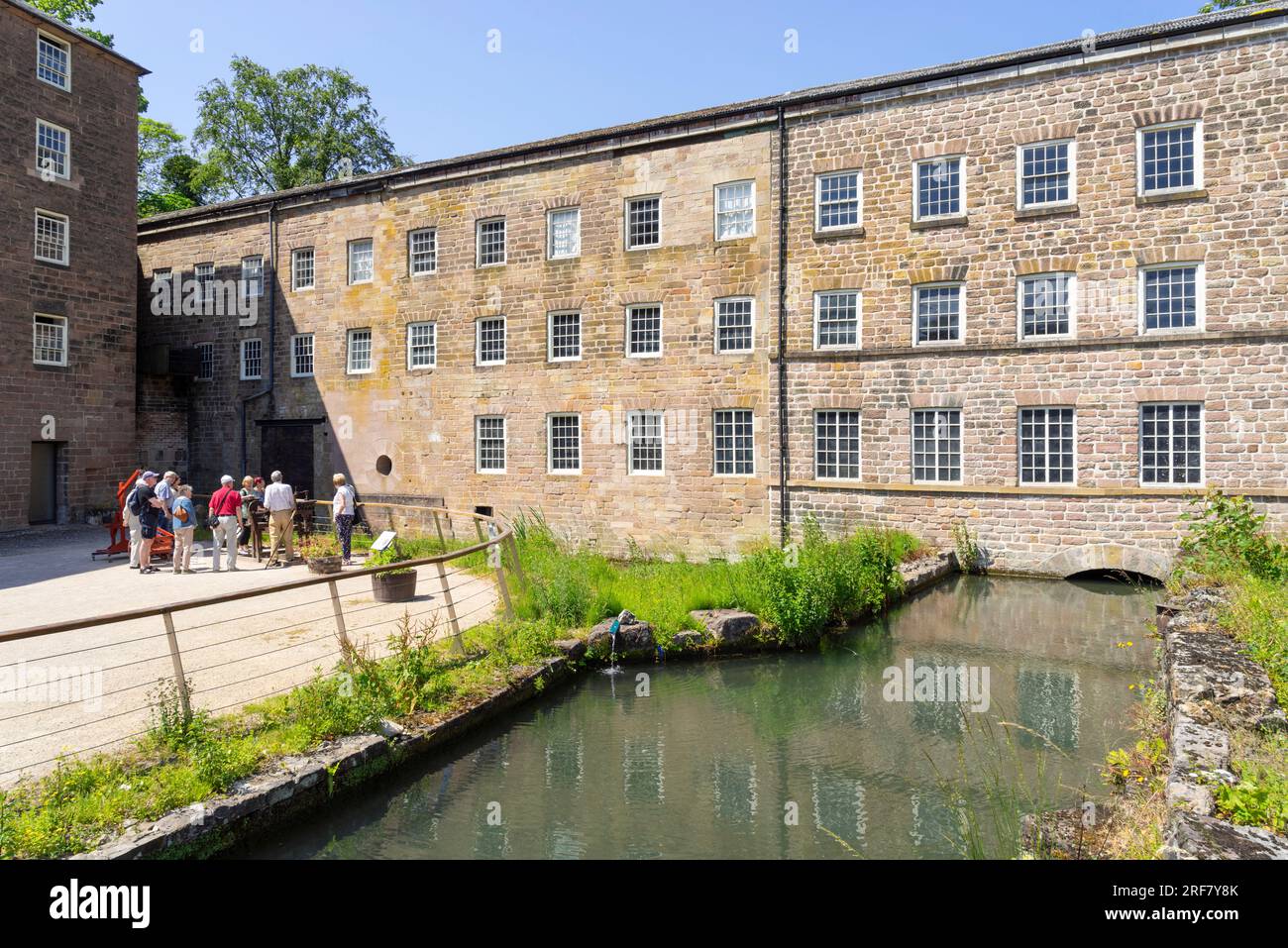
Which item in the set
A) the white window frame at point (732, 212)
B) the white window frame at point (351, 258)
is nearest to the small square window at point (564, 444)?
the white window frame at point (732, 212)

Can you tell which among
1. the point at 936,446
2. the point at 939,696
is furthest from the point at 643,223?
the point at 939,696

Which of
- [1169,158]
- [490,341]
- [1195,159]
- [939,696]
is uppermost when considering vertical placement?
[1169,158]

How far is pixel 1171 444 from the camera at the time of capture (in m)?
16.5

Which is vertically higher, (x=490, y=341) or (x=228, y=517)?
(x=490, y=341)

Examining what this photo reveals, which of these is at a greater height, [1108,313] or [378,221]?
[378,221]

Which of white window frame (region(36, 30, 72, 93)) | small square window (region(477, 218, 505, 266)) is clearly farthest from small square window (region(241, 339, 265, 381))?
small square window (region(477, 218, 505, 266))

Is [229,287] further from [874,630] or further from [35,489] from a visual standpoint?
[874,630]

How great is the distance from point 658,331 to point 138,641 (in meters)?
13.7

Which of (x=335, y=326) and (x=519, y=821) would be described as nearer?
(x=519, y=821)

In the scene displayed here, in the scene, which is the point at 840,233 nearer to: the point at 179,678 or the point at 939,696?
the point at 939,696
